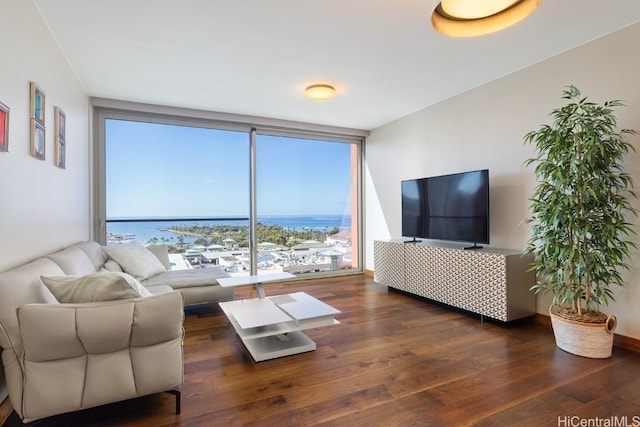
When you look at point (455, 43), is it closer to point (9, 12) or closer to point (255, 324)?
point (255, 324)

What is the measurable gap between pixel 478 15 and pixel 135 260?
3.60m

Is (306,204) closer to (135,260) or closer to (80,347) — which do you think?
(135,260)

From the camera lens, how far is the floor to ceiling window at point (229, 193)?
442 centimetres

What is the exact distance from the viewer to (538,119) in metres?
3.21

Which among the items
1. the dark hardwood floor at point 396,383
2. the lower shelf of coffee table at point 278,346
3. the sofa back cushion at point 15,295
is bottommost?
the dark hardwood floor at point 396,383

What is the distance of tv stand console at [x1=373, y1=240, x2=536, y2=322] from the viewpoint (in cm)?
310

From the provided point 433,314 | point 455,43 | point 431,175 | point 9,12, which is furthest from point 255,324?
point 431,175

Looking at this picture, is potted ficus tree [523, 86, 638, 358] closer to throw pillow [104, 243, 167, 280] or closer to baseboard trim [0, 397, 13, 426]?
baseboard trim [0, 397, 13, 426]

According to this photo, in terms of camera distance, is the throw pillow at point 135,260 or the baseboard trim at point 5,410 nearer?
the baseboard trim at point 5,410

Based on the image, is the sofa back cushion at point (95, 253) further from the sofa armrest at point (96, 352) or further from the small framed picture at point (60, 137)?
the sofa armrest at point (96, 352)

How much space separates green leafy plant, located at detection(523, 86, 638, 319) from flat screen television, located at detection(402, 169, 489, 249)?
0.77 metres

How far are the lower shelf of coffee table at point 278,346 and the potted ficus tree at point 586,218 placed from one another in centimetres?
200


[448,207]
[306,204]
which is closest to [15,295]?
[448,207]

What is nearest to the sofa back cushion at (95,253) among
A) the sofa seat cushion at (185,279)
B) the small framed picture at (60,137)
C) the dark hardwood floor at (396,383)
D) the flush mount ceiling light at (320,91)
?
the sofa seat cushion at (185,279)
